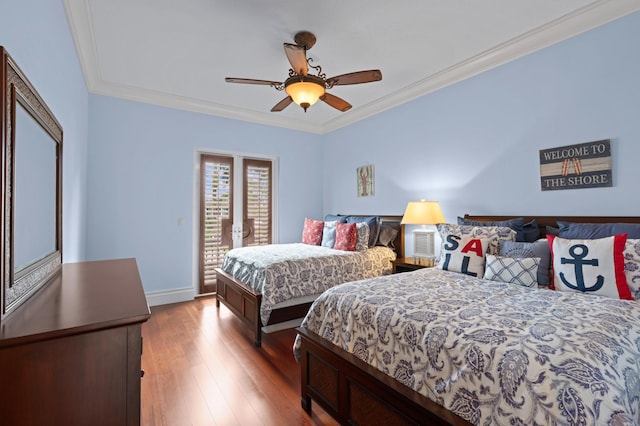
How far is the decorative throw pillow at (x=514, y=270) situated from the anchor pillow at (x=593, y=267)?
0.12 metres

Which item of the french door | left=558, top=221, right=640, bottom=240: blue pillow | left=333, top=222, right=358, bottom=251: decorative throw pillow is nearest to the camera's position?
left=558, top=221, right=640, bottom=240: blue pillow

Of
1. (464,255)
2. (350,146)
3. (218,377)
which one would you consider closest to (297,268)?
(218,377)

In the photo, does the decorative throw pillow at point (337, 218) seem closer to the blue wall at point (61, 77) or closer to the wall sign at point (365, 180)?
the wall sign at point (365, 180)

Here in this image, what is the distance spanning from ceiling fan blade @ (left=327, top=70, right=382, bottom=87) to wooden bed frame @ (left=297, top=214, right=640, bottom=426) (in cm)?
197

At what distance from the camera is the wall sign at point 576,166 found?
235 centimetres

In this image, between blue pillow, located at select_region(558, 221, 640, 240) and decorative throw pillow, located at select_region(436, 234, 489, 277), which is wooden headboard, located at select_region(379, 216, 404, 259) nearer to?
decorative throw pillow, located at select_region(436, 234, 489, 277)

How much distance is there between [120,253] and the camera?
3.80 meters

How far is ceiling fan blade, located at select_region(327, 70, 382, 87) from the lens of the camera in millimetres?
2430

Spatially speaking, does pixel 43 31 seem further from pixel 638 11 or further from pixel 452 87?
pixel 638 11

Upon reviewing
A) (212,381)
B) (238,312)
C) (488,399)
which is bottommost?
(212,381)

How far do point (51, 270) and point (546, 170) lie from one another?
3610 mm

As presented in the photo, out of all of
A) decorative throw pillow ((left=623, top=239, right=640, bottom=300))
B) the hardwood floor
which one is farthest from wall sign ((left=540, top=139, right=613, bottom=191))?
the hardwood floor

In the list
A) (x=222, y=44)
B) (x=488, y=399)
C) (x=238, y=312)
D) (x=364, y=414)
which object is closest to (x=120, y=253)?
(x=238, y=312)

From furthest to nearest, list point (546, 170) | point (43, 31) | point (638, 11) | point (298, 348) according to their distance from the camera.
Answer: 1. point (546, 170)
2. point (638, 11)
3. point (298, 348)
4. point (43, 31)
